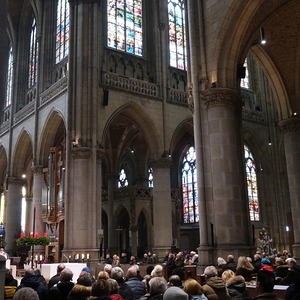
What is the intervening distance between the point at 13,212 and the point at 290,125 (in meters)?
20.4

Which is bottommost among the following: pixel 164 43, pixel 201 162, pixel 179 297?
pixel 179 297

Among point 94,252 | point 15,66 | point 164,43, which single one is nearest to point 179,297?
point 94,252

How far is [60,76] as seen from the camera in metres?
26.5

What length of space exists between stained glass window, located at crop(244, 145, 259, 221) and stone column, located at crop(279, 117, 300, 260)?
40.6ft

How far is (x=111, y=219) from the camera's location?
96.5ft

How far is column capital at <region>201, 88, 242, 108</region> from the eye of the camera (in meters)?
13.2

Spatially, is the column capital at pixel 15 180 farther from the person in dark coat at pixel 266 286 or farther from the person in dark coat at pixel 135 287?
the person in dark coat at pixel 266 286

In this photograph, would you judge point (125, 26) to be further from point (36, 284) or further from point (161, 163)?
point (36, 284)

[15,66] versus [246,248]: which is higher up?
[15,66]

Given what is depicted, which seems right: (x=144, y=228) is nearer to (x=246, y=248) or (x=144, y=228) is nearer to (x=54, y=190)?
(x=54, y=190)

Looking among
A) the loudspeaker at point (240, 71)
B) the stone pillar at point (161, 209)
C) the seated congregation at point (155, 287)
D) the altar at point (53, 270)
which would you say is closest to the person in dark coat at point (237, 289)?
the seated congregation at point (155, 287)

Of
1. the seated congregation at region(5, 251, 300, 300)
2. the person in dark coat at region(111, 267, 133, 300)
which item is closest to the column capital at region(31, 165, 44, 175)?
the seated congregation at region(5, 251, 300, 300)

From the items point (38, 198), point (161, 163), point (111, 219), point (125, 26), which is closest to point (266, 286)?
point (161, 163)

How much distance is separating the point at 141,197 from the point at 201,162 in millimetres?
15817
